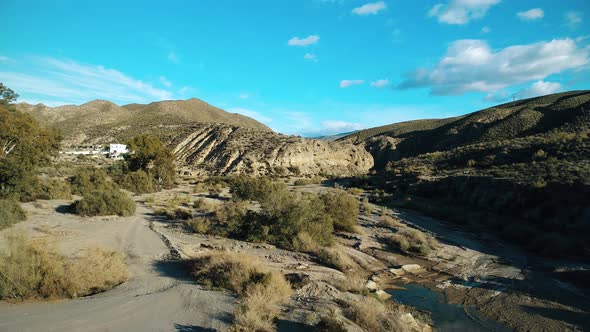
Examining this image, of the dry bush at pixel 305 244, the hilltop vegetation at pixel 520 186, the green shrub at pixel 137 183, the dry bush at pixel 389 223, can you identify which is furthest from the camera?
the green shrub at pixel 137 183

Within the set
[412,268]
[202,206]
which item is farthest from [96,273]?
[202,206]

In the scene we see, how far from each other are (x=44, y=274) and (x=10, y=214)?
9.59 metres

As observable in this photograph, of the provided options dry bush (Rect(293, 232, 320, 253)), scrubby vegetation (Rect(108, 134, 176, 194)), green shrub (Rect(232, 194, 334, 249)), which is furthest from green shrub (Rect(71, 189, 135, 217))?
scrubby vegetation (Rect(108, 134, 176, 194))

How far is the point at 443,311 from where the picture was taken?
1005cm

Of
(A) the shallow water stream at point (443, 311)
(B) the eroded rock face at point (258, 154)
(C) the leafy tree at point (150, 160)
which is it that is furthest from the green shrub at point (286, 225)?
(B) the eroded rock face at point (258, 154)

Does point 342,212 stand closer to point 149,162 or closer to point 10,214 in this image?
point 10,214

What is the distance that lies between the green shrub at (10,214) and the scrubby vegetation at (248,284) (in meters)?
9.91

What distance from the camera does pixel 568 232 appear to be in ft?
58.9

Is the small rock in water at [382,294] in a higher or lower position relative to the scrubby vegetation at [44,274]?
lower

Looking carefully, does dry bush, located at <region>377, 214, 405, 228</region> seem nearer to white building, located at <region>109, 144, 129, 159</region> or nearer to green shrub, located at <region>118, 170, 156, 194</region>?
green shrub, located at <region>118, 170, 156, 194</region>

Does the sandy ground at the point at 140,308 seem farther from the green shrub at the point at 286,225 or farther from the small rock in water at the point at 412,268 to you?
the small rock in water at the point at 412,268

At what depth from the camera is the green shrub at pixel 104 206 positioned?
64.2 ft

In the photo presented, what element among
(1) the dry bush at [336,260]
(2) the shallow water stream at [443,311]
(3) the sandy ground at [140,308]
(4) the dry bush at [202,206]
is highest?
(4) the dry bush at [202,206]

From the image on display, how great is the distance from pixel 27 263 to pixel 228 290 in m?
4.89
